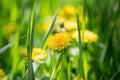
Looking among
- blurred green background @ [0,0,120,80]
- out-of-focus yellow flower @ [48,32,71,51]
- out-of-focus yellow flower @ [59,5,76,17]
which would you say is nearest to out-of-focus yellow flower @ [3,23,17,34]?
blurred green background @ [0,0,120,80]

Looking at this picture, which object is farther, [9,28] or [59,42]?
[9,28]

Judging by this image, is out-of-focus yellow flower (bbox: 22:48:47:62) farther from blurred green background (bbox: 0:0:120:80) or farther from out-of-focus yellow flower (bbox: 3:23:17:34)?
out-of-focus yellow flower (bbox: 3:23:17:34)

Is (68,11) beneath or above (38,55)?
above

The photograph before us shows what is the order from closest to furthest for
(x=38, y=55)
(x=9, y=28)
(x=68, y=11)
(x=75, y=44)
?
1. (x=38, y=55)
2. (x=75, y=44)
3. (x=9, y=28)
4. (x=68, y=11)

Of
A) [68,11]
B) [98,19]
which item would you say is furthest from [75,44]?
[68,11]

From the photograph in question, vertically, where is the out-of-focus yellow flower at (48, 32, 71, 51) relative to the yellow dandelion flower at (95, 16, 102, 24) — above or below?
below

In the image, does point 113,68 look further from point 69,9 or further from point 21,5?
point 21,5

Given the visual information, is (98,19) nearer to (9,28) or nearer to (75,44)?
(75,44)

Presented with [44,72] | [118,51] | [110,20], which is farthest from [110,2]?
[44,72]

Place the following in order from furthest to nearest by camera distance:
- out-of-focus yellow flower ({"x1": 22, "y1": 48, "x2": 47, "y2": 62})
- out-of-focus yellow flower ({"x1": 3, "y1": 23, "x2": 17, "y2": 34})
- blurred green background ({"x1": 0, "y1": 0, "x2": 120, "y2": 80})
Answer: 1. out-of-focus yellow flower ({"x1": 3, "y1": 23, "x2": 17, "y2": 34})
2. blurred green background ({"x1": 0, "y1": 0, "x2": 120, "y2": 80})
3. out-of-focus yellow flower ({"x1": 22, "y1": 48, "x2": 47, "y2": 62})

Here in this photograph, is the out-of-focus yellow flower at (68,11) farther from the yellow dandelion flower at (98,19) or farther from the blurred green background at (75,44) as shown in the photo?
the yellow dandelion flower at (98,19)

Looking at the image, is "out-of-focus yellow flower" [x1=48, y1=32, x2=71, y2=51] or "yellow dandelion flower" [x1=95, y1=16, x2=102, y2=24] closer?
"out-of-focus yellow flower" [x1=48, y1=32, x2=71, y2=51]
